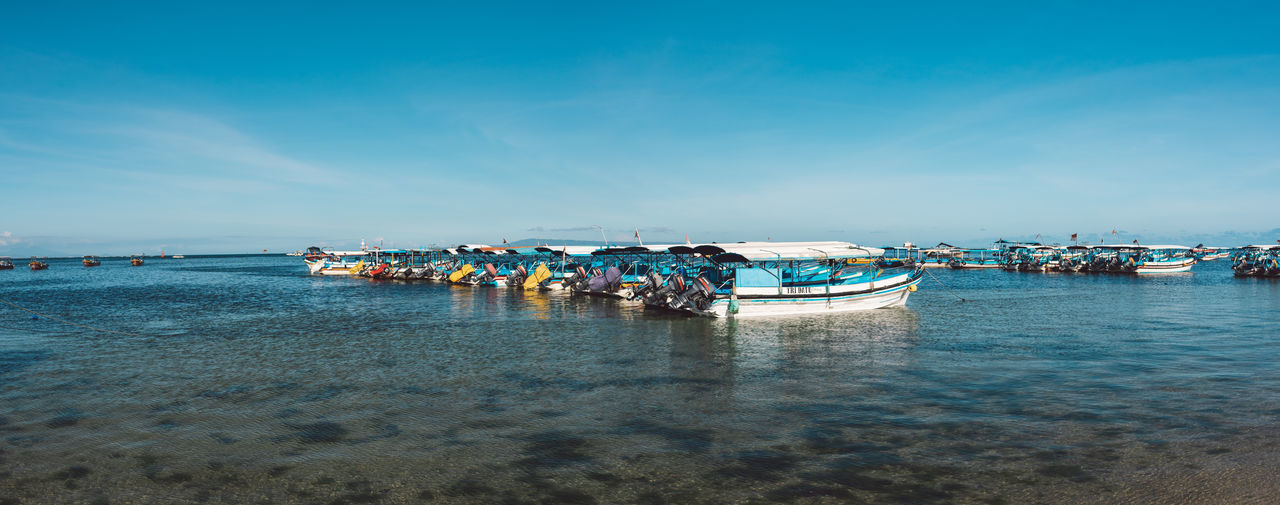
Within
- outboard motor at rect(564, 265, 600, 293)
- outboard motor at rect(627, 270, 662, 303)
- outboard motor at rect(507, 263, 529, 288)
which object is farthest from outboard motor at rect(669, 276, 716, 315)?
outboard motor at rect(507, 263, 529, 288)

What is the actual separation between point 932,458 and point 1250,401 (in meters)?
8.45

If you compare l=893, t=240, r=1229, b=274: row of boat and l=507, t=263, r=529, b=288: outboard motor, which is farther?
l=893, t=240, r=1229, b=274: row of boat

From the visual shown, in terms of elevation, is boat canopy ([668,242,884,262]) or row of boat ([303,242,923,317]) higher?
boat canopy ([668,242,884,262])

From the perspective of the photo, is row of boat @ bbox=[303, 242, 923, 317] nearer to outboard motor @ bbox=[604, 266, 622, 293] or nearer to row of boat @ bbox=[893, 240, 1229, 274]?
outboard motor @ bbox=[604, 266, 622, 293]

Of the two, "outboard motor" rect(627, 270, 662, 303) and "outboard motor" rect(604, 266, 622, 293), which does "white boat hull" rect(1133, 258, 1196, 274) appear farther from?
"outboard motor" rect(627, 270, 662, 303)

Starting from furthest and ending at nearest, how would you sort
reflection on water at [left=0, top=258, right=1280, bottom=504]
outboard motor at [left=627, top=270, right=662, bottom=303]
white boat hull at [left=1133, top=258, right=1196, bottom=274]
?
white boat hull at [left=1133, top=258, right=1196, bottom=274] < outboard motor at [left=627, top=270, right=662, bottom=303] < reflection on water at [left=0, top=258, right=1280, bottom=504]

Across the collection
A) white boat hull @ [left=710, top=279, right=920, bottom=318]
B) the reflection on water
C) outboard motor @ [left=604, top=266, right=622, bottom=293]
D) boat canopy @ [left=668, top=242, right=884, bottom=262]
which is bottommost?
the reflection on water

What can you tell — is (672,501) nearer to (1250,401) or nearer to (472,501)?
(472,501)

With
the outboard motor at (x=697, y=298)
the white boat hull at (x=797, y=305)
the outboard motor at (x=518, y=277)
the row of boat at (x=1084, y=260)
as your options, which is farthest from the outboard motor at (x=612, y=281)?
the row of boat at (x=1084, y=260)

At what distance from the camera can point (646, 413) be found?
13086mm

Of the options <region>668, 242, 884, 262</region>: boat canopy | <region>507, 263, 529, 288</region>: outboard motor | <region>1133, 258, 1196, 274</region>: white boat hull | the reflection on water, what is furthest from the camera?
<region>1133, 258, 1196, 274</region>: white boat hull

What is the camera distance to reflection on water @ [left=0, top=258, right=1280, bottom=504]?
9.25 metres

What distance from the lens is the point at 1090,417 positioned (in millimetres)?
12234

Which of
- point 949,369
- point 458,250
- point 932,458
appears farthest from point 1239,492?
point 458,250
